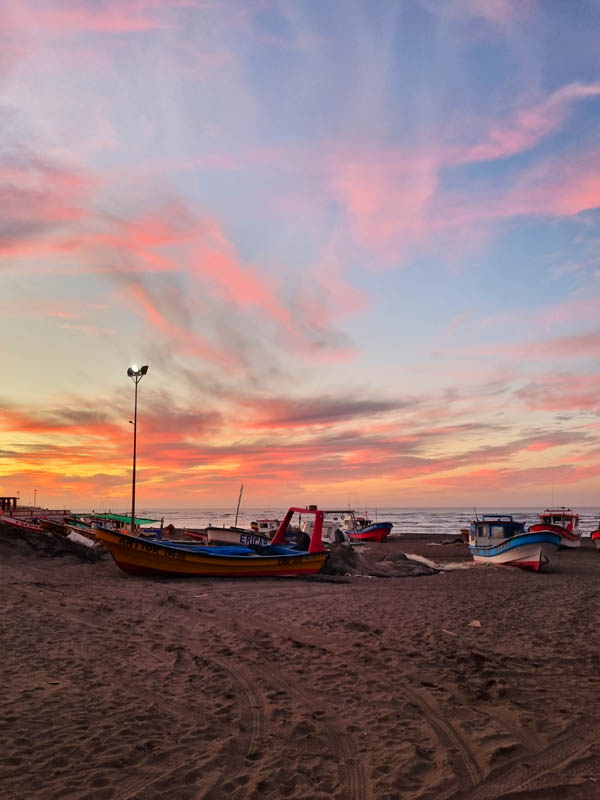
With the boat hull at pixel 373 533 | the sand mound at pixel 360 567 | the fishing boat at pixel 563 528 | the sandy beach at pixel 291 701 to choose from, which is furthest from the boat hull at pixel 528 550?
the boat hull at pixel 373 533

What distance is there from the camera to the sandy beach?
15.9 feet

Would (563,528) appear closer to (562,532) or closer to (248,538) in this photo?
(562,532)

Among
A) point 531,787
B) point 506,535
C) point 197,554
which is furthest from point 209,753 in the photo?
point 506,535

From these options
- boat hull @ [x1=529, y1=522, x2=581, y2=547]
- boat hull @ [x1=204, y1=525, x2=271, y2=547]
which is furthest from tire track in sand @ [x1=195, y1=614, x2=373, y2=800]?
boat hull @ [x1=529, y1=522, x2=581, y2=547]

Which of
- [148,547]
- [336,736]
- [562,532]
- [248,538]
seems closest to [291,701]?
[336,736]

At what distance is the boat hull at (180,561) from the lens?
60.6 ft

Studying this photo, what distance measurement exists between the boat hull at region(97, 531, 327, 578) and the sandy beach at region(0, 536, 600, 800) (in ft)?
16.2

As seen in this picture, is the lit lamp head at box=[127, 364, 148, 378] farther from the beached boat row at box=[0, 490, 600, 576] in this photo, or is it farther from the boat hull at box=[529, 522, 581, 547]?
the boat hull at box=[529, 522, 581, 547]

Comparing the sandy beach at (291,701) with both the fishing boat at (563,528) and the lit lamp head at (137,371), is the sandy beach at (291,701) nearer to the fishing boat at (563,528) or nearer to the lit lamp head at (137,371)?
the lit lamp head at (137,371)

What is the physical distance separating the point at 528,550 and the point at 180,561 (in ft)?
54.0

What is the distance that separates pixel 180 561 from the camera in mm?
19078

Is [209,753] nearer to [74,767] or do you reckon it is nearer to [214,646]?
[74,767]

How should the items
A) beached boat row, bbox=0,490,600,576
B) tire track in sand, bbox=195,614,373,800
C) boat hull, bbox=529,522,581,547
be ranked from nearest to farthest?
tire track in sand, bbox=195,614,373,800 < beached boat row, bbox=0,490,600,576 < boat hull, bbox=529,522,581,547

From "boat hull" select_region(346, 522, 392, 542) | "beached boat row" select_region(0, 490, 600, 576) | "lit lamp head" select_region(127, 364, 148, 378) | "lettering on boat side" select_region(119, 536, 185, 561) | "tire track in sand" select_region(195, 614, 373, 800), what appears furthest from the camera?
"boat hull" select_region(346, 522, 392, 542)
